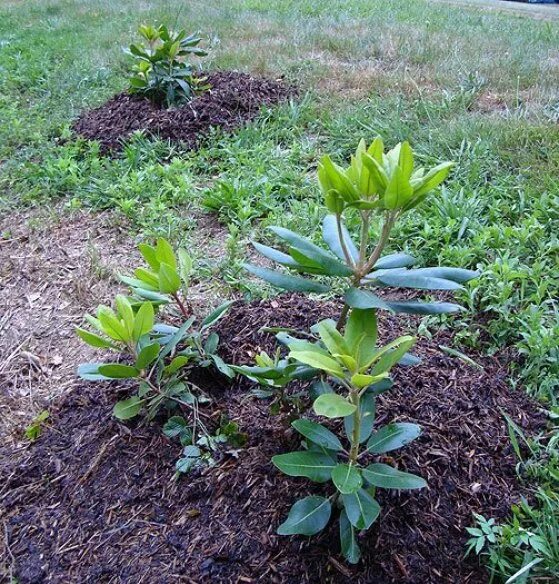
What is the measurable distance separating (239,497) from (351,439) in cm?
40

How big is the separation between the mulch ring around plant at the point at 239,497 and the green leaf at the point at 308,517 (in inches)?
4.4

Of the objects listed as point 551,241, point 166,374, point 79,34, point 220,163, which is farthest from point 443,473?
point 79,34

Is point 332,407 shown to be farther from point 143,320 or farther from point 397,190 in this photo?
point 143,320

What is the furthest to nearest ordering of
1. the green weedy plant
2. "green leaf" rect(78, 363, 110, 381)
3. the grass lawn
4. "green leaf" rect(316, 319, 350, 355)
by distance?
the green weedy plant → the grass lawn → "green leaf" rect(78, 363, 110, 381) → "green leaf" rect(316, 319, 350, 355)

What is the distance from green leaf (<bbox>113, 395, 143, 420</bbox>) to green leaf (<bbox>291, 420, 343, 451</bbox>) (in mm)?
572

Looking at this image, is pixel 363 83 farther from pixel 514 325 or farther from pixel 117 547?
pixel 117 547

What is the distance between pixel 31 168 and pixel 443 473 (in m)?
3.36

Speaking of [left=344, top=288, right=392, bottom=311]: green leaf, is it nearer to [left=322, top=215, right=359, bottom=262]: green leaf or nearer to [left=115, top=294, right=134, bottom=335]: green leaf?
[left=322, top=215, right=359, bottom=262]: green leaf

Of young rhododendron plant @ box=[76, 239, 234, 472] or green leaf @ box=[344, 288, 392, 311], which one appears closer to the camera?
green leaf @ box=[344, 288, 392, 311]

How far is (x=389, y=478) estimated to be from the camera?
1.36 metres

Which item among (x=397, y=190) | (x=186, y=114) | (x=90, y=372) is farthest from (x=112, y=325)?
(x=186, y=114)

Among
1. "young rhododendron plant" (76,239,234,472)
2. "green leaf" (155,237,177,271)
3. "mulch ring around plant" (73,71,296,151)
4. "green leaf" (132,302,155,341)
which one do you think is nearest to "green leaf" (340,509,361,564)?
"young rhododendron plant" (76,239,234,472)

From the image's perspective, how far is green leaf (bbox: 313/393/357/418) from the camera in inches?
46.9

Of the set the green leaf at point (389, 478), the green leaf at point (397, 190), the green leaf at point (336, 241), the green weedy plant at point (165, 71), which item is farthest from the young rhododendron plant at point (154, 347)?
the green weedy plant at point (165, 71)
